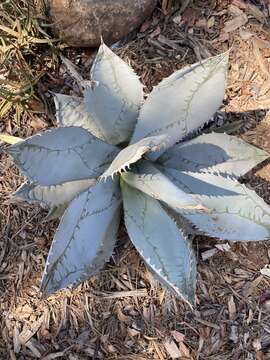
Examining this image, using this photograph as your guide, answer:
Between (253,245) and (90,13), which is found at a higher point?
(90,13)

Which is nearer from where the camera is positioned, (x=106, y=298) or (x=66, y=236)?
(x=66, y=236)

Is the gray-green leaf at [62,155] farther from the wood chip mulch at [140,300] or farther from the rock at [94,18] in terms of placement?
the rock at [94,18]

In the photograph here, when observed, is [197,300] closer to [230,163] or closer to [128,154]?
[230,163]

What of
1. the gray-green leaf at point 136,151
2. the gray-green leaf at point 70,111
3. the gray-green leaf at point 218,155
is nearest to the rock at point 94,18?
the gray-green leaf at point 70,111

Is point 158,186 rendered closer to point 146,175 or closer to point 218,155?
point 146,175

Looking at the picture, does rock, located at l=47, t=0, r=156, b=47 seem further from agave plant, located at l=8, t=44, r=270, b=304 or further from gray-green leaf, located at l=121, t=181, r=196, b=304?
gray-green leaf, located at l=121, t=181, r=196, b=304

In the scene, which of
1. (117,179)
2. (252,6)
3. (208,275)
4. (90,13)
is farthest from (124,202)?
(252,6)
